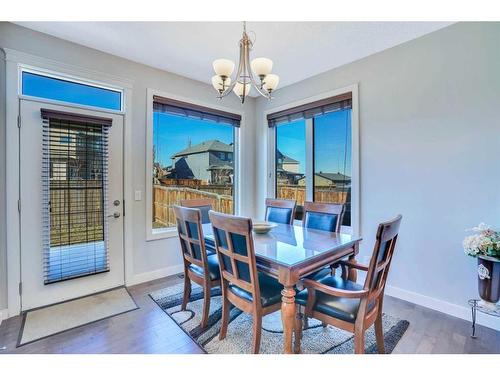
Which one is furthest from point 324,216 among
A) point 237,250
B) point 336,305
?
point 237,250

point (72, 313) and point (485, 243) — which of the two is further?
point (72, 313)

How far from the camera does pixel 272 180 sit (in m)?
4.09

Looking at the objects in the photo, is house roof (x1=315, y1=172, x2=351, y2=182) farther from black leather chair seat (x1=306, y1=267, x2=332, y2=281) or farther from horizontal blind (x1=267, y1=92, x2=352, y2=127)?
black leather chair seat (x1=306, y1=267, x2=332, y2=281)

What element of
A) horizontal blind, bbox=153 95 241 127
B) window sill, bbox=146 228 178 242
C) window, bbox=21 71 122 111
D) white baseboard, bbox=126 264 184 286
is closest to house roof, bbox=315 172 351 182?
horizontal blind, bbox=153 95 241 127

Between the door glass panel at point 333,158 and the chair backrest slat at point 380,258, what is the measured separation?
63.6 inches

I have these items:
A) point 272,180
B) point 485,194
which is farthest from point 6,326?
point 485,194

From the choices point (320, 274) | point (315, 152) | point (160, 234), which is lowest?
point (320, 274)

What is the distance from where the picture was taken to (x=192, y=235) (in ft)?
6.97

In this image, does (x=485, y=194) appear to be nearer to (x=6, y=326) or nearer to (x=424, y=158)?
(x=424, y=158)

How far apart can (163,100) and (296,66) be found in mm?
1755

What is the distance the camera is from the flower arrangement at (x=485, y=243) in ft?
6.10

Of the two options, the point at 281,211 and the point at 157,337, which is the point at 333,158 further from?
the point at 157,337

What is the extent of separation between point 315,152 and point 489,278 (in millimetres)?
2225

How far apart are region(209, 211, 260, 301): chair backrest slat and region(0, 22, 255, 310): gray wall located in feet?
5.46
